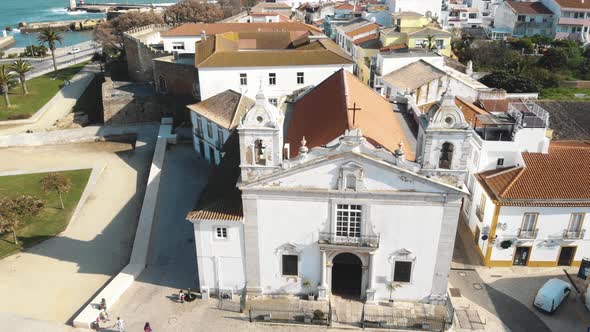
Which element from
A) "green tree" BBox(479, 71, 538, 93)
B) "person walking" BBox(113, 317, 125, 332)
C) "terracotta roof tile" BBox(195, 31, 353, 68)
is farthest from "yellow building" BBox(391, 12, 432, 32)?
"person walking" BBox(113, 317, 125, 332)

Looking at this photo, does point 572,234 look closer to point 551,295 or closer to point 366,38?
point 551,295

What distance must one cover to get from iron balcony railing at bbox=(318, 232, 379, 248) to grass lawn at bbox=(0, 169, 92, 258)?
19558mm

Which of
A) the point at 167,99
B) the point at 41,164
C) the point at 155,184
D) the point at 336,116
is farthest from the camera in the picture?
the point at 167,99

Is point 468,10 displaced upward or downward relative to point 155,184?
upward

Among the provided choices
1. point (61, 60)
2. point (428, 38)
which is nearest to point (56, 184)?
point (428, 38)

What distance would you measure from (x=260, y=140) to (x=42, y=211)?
20920mm

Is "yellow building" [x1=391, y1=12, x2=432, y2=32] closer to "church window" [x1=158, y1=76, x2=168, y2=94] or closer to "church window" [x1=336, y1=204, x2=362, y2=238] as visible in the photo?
"church window" [x1=158, y1=76, x2=168, y2=94]

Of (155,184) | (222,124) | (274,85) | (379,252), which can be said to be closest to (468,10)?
(274,85)

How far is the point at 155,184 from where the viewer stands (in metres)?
37.5

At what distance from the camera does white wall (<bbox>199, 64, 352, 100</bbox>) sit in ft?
147

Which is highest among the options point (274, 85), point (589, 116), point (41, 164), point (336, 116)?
point (336, 116)

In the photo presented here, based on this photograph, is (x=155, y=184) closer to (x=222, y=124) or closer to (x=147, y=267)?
(x=222, y=124)

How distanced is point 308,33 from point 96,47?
52408mm

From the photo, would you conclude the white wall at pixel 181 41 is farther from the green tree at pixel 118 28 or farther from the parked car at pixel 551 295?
the parked car at pixel 551 295
